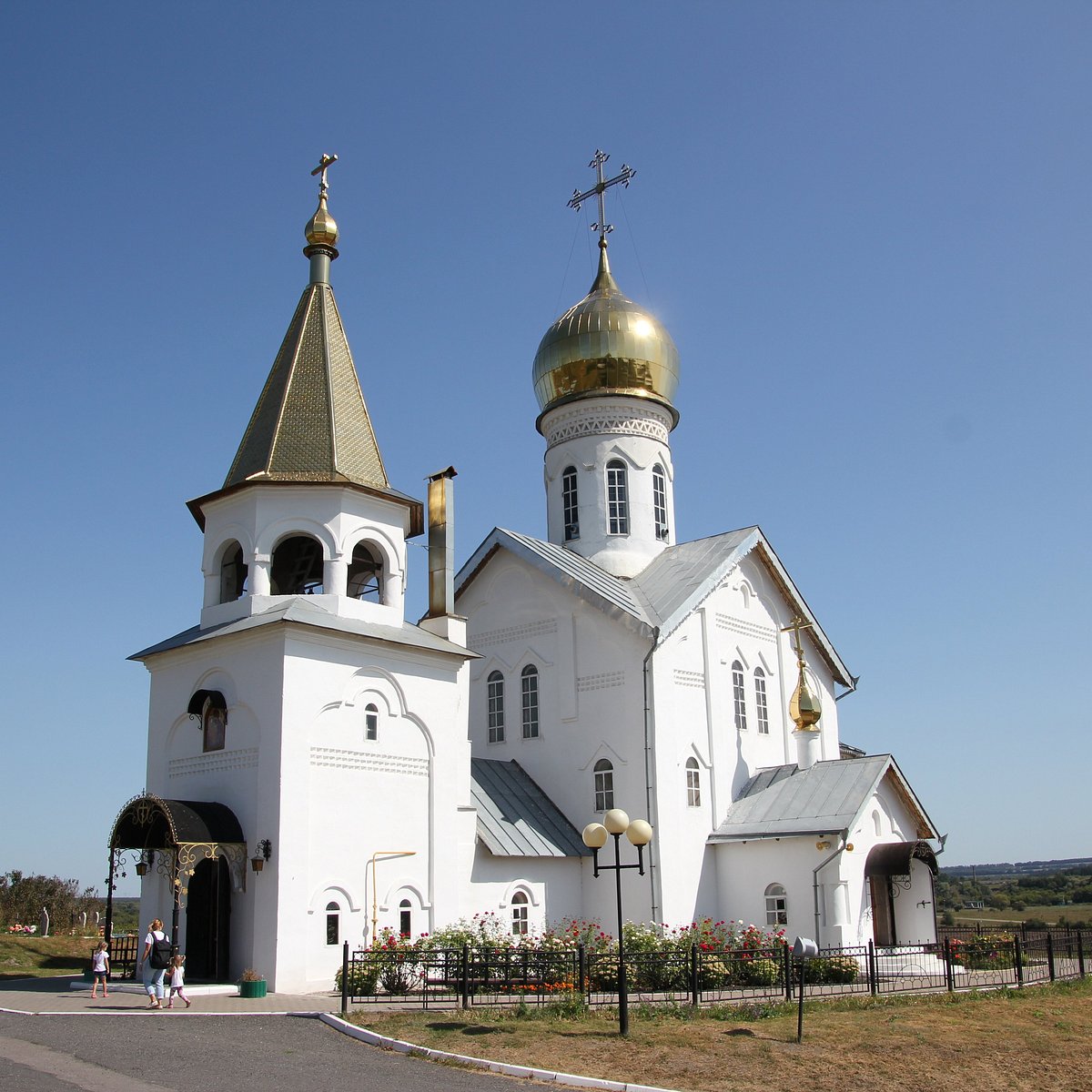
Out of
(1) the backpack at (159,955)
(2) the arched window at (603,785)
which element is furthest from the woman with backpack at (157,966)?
(2) the arched window at (603,785)

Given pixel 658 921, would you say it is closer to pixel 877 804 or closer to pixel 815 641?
pixel 877 804

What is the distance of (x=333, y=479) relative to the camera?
638 inches

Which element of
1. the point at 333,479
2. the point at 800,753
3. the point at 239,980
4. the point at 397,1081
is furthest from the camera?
the point at 800,753

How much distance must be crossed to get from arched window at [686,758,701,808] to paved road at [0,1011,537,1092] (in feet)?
27.8

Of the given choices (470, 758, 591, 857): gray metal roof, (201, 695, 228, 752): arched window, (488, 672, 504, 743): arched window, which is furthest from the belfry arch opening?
(488, 672, 504, 743): arched window

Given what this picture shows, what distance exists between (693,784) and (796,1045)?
27.5ft

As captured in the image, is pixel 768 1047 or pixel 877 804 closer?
pixel 768 1047

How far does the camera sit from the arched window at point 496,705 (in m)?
20.3

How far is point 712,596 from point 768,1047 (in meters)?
10.7

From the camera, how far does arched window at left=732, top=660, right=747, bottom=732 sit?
2011cm

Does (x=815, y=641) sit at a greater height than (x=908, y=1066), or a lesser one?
greater

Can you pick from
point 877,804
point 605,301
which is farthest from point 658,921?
point 605,301

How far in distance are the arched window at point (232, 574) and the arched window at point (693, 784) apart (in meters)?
7.58

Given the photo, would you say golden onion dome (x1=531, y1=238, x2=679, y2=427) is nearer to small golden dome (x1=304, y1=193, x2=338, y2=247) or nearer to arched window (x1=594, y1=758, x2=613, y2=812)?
small golden dome (x1=304, y1=193, x2=338, y2=247)
